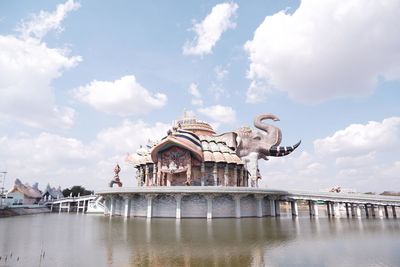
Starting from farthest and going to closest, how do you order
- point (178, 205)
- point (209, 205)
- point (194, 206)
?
1. point (194, 206)
2. point (209, 205)
3. point (178, 205)

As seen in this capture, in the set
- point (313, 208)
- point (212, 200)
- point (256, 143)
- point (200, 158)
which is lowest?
point (313, 208)

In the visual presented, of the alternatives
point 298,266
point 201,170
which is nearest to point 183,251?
point 298,266

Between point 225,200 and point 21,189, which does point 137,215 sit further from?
point 21,189

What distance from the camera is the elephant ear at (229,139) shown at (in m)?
53.4

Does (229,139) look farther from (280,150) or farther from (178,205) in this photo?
(178,205)

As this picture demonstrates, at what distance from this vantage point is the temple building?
46.3 m

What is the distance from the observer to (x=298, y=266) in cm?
1317

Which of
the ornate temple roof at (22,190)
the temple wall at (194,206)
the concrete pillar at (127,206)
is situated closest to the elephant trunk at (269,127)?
the temple wall at (194,206)

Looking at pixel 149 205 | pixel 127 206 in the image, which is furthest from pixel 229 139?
pixel 127 206

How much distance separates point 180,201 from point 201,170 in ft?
31.2

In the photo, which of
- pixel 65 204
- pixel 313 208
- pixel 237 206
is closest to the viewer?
pixel 237 206

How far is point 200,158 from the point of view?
153 feet

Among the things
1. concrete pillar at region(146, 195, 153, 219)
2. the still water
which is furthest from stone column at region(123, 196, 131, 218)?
the still water

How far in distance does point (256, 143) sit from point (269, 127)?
4503mm
